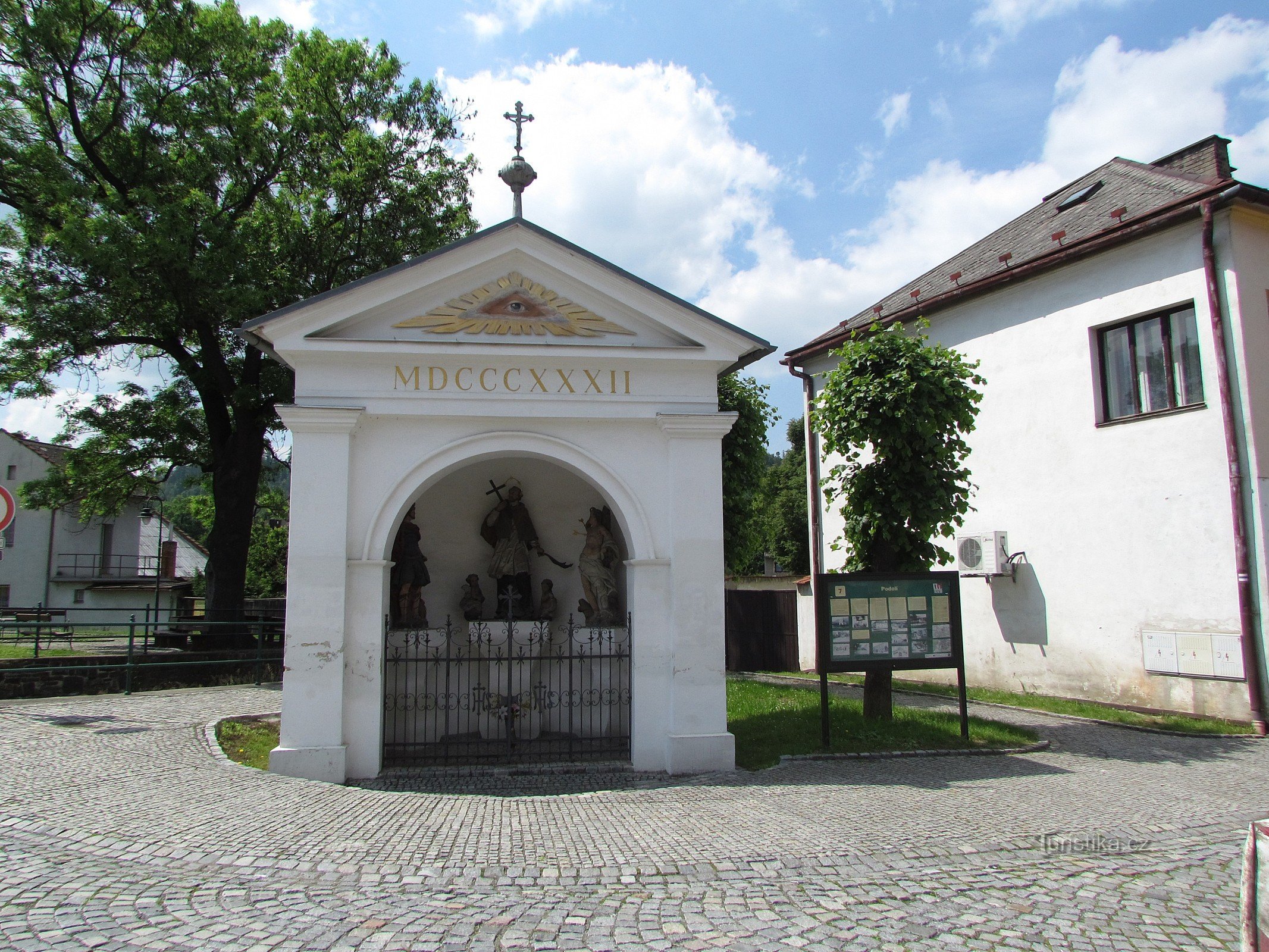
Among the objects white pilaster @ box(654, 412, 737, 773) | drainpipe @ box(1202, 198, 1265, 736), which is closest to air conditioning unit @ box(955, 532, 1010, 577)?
drainpipe @ box(1202, 198, 1265, 736)

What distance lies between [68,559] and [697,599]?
3891 centimetres

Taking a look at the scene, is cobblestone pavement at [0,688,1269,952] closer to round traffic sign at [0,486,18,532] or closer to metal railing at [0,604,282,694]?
round traffic sign at [0,486,18,532]

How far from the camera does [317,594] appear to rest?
820 cm

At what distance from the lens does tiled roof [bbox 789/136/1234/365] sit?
480 inches

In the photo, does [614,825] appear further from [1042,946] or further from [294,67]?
[294,67]

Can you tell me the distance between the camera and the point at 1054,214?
15438 mm

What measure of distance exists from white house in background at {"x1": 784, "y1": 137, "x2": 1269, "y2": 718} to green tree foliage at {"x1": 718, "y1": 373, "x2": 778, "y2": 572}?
4036mm

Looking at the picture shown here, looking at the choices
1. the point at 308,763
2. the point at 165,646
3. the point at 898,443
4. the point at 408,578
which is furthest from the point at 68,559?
the point at 898,443

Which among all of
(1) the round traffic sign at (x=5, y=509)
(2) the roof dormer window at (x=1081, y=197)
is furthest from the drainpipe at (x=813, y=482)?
(1) the round traffic sign at (x=5, y=509)

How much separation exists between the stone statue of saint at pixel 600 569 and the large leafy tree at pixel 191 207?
8017 millimetres

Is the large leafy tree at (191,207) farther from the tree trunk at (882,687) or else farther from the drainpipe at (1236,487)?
the drainpipe at (1236,487)

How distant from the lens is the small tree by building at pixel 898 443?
9.67 metres

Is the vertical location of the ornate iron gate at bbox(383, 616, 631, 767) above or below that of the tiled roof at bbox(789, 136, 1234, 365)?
below

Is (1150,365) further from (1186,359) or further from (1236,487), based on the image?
(1236,487)
